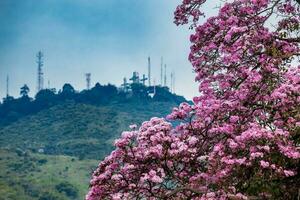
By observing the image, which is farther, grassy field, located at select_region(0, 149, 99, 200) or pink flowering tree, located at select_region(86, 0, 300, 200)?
grassy field, located at select_region(0, 149, 99, 200)

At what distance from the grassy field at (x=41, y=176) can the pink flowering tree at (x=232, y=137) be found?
135m

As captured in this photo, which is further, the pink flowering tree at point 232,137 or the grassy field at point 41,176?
the grassy field at point 41,176

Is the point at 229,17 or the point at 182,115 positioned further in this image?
the point at 229,17

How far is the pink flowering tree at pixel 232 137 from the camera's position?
34.1ft

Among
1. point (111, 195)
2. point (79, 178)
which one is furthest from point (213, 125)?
point (79, 178)

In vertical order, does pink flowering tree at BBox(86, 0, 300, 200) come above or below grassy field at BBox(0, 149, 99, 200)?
above

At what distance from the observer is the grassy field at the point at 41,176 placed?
490 feet

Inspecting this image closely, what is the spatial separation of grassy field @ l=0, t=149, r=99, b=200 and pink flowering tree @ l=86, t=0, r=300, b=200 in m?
135

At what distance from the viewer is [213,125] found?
456 inches

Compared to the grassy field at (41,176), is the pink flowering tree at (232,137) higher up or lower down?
higher up

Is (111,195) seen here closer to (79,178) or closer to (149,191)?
(149,191)

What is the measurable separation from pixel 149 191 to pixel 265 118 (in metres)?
2.51

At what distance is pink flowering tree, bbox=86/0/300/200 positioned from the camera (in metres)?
10.4

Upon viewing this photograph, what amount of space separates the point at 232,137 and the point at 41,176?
160 meters
